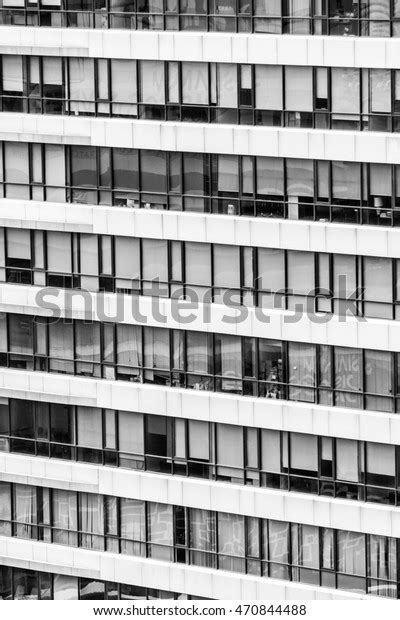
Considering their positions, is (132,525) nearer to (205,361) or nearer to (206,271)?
(205,361)

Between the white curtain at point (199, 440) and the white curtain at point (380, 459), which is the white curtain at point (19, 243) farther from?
the white curtain at point (380, 459)

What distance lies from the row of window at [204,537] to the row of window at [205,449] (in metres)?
1.43

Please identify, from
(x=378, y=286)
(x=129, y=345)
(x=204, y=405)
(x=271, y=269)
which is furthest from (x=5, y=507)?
(x=378, y=286)

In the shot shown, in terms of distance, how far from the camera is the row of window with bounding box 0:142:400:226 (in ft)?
257

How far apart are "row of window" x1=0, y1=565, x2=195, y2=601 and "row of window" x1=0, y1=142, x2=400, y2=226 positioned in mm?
13477

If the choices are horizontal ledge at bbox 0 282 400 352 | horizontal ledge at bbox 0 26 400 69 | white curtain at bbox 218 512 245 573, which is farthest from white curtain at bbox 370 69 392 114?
white curtain at bbox 218 512 245 573

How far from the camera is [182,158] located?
3182 inches

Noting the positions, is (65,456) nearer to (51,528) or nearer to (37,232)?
(51,528)

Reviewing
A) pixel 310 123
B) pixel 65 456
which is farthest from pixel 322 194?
pixel 65 456

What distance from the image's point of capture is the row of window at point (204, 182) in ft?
257

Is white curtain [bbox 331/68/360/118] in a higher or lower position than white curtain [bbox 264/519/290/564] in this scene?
higher

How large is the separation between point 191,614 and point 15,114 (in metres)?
18.0

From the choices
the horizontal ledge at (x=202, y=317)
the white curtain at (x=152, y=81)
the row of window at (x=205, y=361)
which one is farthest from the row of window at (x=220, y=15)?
the row of window at (x=205, y=361)

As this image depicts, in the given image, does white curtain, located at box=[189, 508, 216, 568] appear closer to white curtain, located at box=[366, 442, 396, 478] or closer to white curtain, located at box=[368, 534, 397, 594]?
white curtain, located at box=[368, 534, 397, 594]
